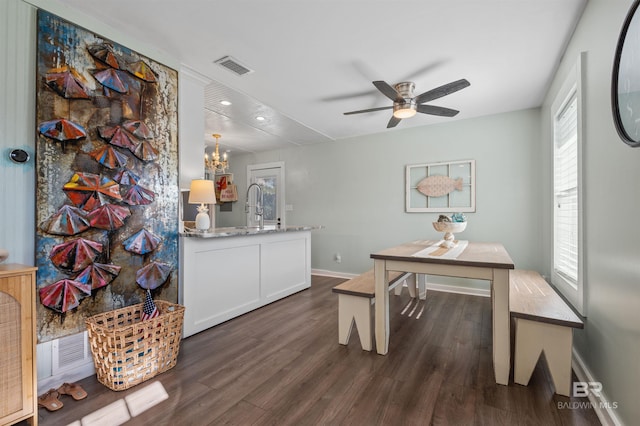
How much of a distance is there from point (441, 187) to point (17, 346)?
432 cm

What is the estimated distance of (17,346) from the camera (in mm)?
1382

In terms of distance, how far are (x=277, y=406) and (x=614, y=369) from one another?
1.73 meters

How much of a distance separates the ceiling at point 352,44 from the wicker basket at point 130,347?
2.08 meters

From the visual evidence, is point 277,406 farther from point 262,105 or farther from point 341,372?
point 262,105

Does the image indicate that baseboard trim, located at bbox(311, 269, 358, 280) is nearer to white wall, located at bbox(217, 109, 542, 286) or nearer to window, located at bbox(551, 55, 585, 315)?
white wall, located at bbox(217, 109, 542, 286)

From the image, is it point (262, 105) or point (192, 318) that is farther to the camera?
point (262, 105)

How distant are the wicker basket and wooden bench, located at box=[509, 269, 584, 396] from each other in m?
2.29

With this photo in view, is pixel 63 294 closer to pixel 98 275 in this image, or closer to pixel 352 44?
pixel 98 275

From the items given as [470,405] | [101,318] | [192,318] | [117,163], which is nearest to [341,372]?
[470,405]

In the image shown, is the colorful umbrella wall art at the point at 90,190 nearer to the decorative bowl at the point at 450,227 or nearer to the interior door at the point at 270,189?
the decorative bowl at the point at 450,227

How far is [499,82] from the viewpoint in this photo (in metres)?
2.95

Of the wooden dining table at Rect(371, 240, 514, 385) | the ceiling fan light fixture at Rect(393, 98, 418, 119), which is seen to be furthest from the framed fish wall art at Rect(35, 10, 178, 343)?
the ceiling fan light fixture at Rect(393, 98, 418, 119)

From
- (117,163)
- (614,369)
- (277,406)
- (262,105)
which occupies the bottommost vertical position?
(277,406)

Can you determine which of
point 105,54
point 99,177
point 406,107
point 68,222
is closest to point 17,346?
point 68,222
